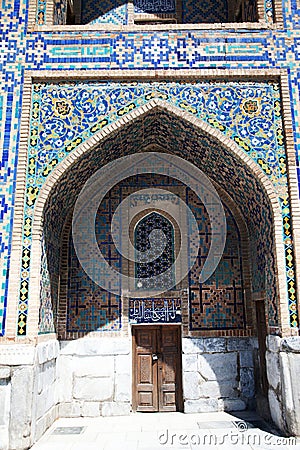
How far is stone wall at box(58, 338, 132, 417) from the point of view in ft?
17.0

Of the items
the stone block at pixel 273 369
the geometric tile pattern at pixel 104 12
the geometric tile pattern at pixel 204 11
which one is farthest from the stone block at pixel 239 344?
the geometric tile pattern at pixel 104 12

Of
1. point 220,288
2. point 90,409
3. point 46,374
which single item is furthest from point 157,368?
point 46,374

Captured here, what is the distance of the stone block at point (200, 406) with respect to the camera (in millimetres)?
5199

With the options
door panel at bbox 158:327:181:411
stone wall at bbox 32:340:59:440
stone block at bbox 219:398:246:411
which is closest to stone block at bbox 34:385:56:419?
stone wall at bbox 32:340:59:440

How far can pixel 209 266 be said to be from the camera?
5.61 m

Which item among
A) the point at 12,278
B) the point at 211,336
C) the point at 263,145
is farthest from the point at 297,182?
the point at 12,278

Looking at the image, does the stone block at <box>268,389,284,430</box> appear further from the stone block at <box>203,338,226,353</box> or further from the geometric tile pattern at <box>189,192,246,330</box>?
the geometric tile pattern at <box>189,192,246,330</box>

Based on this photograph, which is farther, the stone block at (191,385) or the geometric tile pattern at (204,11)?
the geometric tile pattern at (204,11)

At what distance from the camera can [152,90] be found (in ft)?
15.4

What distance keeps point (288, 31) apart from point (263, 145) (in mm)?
1401

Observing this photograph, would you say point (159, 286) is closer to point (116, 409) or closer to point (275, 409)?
point (116, 409)

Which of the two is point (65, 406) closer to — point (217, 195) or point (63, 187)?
point (63, 187)

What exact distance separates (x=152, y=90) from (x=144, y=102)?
172mm

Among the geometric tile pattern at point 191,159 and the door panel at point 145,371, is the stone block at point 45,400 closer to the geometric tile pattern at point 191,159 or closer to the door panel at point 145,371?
the door panel at point 145,371
